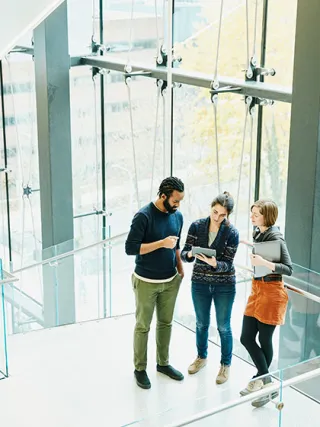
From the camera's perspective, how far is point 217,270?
4672mm

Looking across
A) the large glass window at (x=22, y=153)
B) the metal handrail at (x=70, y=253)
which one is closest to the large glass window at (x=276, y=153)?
the metal handrail at (x=70, y=253)

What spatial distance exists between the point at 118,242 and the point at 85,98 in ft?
8.56

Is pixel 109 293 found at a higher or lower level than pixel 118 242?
lower

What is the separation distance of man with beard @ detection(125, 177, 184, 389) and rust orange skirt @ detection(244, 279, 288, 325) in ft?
1.72

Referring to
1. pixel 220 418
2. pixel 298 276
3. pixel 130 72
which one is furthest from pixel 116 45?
pixel 220 418

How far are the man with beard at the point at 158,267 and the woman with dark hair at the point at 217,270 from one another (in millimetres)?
122

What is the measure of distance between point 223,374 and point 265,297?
2.08ft

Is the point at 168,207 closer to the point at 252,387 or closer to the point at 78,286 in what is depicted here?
Answer: the point at 252,387

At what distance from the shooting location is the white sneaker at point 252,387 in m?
3.79

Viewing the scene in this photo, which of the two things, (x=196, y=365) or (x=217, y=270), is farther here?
(x=196, y=365)

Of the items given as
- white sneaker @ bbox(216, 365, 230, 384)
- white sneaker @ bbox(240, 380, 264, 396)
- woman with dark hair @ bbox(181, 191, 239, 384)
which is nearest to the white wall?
woman with dark hair @ bbox(181, 191, 239, 384)

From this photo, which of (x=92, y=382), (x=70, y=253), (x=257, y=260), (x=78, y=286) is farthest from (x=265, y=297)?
(x=78, y=286)

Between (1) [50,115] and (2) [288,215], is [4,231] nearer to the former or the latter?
(1) [50,115]

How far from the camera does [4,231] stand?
9602mm
